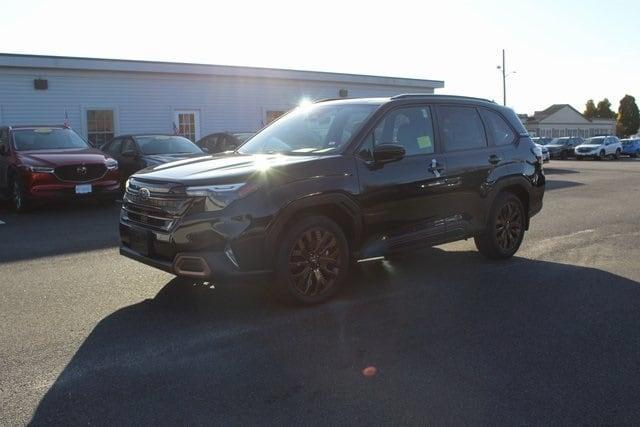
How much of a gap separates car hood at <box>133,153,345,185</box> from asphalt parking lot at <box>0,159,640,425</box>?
1109 mm

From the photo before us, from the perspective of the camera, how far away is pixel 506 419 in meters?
3.10

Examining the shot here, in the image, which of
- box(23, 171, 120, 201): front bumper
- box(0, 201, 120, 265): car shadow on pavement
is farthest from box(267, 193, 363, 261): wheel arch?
box(23, 171, 120, 201): front bumper

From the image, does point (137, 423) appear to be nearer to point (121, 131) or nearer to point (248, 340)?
point (248, 340)

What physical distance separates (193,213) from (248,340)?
105cm

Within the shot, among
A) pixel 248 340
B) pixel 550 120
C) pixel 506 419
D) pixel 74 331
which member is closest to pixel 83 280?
pixel 74 331

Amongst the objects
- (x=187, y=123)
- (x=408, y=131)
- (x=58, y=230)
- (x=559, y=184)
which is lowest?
(x=58, y=230)

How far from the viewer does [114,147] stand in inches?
547

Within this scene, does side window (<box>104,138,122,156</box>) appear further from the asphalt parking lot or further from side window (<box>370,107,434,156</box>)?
side window (<box>370,107,434,156</box>)

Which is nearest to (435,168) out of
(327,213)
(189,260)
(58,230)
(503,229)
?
(327,213)

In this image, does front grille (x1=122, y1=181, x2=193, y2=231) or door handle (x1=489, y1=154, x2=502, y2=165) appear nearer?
front grille (x1=122, y1=181, x2=193, y2=231)

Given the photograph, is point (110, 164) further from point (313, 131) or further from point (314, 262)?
point (314, 262)

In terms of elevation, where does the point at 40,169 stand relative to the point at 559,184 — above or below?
above

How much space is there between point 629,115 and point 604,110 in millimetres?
4248

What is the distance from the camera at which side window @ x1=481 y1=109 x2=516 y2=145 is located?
21.4ft
